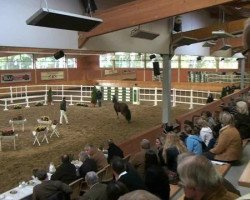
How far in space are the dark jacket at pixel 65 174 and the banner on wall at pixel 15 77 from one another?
762 inches

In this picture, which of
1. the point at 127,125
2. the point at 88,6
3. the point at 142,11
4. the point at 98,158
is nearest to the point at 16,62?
the point at 127,125

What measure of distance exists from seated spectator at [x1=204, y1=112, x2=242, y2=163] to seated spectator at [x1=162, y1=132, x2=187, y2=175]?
65cm

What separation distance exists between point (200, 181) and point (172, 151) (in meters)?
3.49

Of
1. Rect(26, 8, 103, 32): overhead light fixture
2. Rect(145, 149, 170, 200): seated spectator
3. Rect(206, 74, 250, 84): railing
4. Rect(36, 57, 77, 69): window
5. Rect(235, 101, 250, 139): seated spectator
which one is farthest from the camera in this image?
Rect(206, 74, 250, 84): railing

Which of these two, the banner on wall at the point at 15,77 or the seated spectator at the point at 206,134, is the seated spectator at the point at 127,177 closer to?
the seated spectator at the point at 206,134

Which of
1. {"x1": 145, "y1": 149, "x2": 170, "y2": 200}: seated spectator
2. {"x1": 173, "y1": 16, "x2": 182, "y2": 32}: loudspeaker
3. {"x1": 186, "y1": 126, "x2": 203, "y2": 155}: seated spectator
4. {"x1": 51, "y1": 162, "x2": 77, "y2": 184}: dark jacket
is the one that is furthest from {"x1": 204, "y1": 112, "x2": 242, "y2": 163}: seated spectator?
{"x1": 173, "y1": 16, "x2": 182, "y2": 32}: loudspeaker

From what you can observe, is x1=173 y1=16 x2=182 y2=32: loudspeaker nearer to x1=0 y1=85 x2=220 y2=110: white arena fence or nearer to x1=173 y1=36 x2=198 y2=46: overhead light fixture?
x1=173 y1=36 x2=198 y2=46: overhead light fixture

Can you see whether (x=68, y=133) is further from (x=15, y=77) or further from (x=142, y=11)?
(x=15, y=77)

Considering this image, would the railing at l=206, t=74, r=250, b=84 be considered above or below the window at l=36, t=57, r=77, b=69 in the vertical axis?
below

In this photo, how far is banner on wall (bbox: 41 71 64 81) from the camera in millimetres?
26656

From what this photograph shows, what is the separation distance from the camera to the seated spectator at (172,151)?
18.4 ft

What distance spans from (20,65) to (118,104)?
11631 mm

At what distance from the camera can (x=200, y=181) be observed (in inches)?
83.6

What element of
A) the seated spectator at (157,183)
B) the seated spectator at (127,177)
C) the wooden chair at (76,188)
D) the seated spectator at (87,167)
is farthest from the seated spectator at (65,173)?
the seated spectator at (157,183)
